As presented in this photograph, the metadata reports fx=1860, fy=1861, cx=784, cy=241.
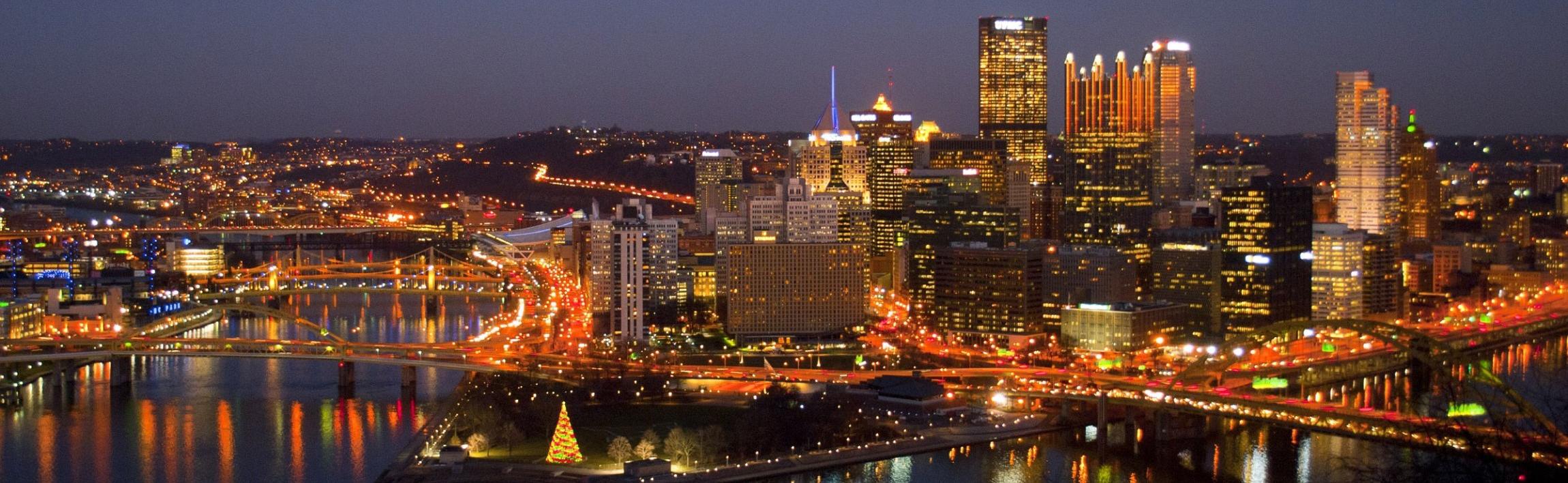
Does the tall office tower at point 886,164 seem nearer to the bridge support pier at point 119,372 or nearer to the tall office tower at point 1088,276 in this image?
the tall office tower at point 1088,276

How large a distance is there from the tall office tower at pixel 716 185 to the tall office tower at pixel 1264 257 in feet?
38.5

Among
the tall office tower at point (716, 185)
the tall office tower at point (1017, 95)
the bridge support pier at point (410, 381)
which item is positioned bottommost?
the bridge support pier at point (410, 381)

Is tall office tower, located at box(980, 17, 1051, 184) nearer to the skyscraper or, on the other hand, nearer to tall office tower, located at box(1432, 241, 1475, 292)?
the skyscraper

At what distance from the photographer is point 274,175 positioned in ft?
252

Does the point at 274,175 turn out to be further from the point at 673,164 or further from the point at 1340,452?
the point at 1340,452

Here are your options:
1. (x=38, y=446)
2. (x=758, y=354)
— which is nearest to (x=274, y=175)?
(x=758, y=354)

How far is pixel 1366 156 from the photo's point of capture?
136ft

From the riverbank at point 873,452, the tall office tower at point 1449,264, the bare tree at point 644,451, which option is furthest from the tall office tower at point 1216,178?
the bare tree at point 644,451

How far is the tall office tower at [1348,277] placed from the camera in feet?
101

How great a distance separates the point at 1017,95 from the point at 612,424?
27.6m

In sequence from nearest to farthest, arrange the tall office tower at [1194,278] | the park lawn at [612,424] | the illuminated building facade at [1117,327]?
1. the park lawn at [612,424]
2. the illuminated building facade at [1117,327]
3. the tall office tower at [1194,278]

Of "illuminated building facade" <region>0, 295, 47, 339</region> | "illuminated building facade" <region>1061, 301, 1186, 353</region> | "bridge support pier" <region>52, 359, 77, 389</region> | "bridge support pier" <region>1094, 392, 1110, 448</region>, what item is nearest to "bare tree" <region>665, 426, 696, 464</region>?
"bridge support pier" <region>1094, 392, 1110, 448</region>

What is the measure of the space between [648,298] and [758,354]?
15.7 feet

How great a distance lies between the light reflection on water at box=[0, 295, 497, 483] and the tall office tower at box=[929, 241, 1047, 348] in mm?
8265
